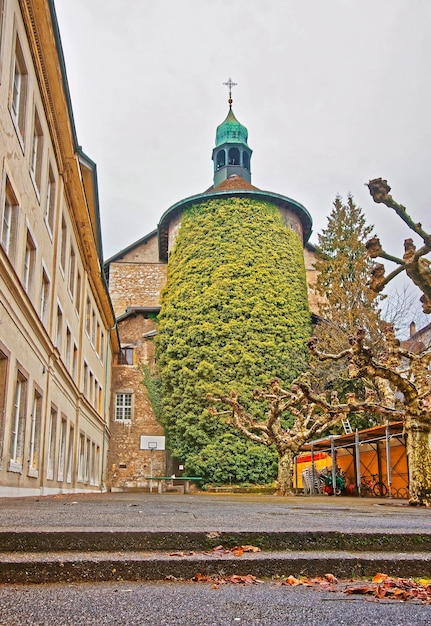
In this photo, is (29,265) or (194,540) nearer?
(194,540)

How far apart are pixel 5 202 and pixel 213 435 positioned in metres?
20.9

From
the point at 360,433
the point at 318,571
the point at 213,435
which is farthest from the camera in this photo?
the point at 213,435

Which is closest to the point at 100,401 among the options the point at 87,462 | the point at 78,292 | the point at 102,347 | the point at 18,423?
the point at 102,347

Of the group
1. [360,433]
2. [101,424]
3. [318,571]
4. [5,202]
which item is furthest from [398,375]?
[101,424]

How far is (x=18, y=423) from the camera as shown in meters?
14.1

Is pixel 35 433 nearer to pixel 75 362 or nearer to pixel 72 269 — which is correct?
pixel 72 269

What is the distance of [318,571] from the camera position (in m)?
4.01

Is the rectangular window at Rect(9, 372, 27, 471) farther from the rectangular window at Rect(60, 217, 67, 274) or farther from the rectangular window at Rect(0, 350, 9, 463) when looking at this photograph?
the rectangular window at Rect(60, 217, 67, 274)

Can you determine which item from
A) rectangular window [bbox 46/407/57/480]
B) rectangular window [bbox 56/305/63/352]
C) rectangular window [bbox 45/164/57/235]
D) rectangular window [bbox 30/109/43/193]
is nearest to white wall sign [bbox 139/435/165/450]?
rectangular window [bbox 56/305/63/352]

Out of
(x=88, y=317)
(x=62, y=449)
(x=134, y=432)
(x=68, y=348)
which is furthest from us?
(x=134, y=432)

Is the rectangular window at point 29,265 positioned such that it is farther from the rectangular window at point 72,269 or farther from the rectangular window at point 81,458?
the rectangular window at point 81,458

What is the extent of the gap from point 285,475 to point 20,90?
1425cm

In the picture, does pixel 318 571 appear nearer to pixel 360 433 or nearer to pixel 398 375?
pixel 398 375

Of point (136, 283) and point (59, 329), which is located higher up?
point (136, 283)
